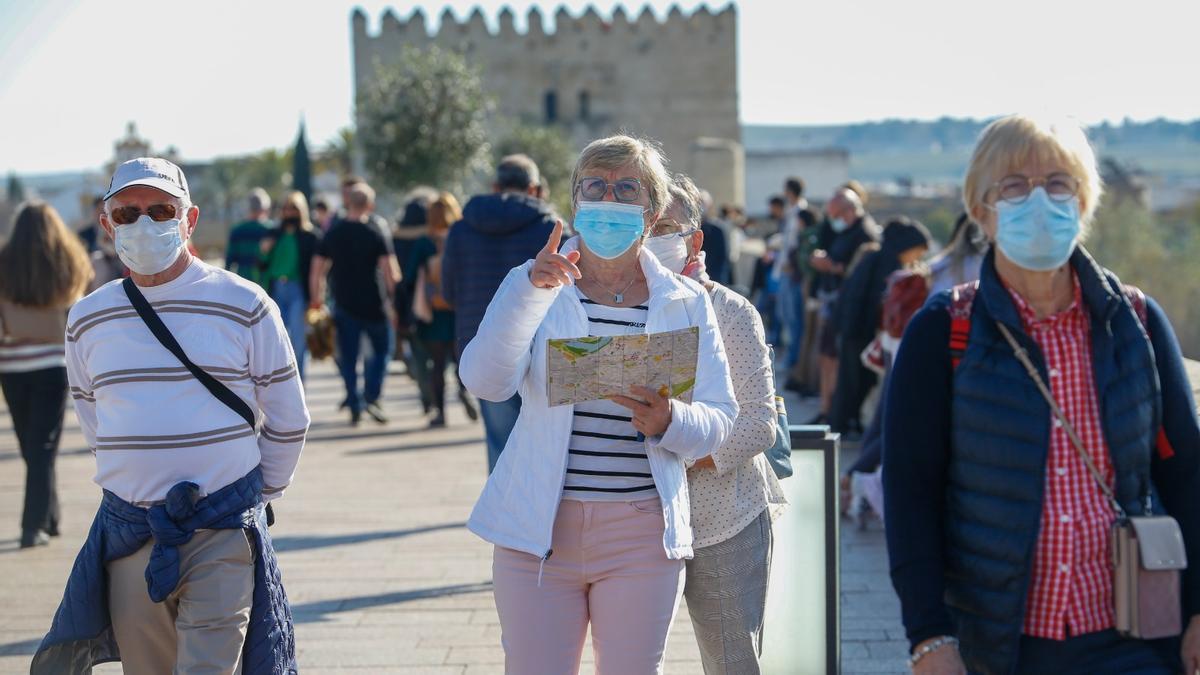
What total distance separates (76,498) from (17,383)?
1987mm

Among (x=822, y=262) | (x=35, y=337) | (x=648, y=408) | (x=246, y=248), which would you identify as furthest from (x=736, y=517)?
(x=246, y=248)

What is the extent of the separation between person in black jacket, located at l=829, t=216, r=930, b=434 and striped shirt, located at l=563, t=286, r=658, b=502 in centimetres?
655

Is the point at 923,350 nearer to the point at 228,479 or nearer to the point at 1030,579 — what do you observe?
the point at 1030,579

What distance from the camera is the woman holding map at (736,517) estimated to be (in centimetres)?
405

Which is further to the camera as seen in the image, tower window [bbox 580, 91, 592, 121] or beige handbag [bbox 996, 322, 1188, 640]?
tower window [bbox 580, 91, 592, 121]

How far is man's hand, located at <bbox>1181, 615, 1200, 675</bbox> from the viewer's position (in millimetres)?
3213

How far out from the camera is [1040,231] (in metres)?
3.23

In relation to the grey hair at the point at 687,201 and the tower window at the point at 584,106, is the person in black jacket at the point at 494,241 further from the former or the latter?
the tower window at the point at 584,106

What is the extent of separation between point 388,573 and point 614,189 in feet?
14.0

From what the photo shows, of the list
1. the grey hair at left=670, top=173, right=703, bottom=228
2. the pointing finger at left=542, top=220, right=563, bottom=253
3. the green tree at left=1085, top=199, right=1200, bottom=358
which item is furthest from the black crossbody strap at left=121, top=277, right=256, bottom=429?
the green tree at left=1085, top=199, right=1200, bottom=358

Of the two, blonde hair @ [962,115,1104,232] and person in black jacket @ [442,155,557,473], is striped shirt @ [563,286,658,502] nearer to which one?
blonde hair @ [962,115,1104,232]

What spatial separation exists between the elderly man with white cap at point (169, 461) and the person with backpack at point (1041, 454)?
1.82 meters

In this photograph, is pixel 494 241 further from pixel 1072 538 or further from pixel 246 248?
pixel 246 248

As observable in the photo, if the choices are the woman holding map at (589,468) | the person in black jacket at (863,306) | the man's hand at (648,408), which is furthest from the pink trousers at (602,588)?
the person in black jacket at (863,306)
